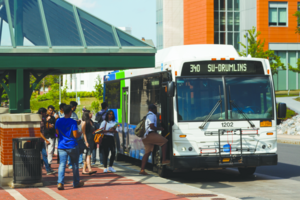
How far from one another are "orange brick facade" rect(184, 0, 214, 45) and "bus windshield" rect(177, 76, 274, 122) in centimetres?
4759

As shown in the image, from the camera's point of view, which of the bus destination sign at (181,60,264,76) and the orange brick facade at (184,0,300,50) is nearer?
the bus destination sign at (181,60,264,76)

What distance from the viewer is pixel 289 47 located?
57.0 meters

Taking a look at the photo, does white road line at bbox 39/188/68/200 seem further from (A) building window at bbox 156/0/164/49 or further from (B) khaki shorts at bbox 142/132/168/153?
(A) building window at bbox 156/0/164/49

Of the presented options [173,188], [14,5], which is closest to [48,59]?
[14,5]

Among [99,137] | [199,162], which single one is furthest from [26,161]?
[199,162]

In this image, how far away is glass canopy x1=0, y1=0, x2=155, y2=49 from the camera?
10117 millimetres

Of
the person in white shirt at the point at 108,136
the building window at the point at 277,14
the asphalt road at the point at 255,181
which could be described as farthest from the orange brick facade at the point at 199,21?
the person in white shirt at the point at 108,136

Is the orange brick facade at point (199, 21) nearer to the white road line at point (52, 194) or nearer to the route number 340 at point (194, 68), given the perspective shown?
the route number 340 at point (194, 68)

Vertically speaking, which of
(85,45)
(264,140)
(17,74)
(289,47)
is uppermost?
(289,47)

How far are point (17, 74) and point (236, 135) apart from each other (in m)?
5.23

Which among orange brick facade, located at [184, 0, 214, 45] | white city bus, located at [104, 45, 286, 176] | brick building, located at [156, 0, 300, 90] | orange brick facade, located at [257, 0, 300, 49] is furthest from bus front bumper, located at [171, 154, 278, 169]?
orange brick facade, located at [184, 0, 214, 45]

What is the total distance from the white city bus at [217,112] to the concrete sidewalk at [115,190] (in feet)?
2.86

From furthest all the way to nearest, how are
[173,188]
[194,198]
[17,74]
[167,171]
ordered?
[167,171] < [17,74] < [173,188] < [194,198]

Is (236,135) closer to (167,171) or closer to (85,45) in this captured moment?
(167,171)
